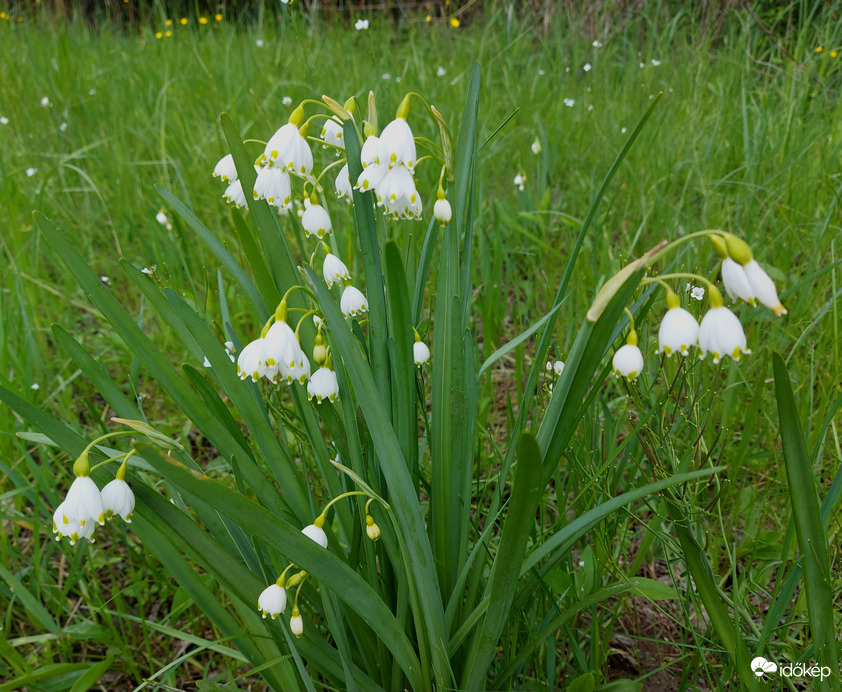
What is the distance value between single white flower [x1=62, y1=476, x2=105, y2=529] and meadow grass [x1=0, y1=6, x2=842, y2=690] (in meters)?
0.32

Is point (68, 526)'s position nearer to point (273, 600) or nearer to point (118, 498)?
point (118, 498)

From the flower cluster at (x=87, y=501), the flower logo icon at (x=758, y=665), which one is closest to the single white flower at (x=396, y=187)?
the flower cluster at (x=87, y=501)

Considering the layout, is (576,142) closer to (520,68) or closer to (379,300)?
(520,68)

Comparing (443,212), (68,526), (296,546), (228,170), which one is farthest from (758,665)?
(228,170)

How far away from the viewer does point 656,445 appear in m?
1.24

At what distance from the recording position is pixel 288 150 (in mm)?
1000

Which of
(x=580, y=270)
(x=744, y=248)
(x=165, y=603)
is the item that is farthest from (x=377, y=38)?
(x=744, y=248)

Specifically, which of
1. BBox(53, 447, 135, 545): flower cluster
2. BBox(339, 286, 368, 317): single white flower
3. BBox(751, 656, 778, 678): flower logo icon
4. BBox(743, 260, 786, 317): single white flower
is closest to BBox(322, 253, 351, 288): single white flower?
BBox(339, 286, 368, 317): single white flower

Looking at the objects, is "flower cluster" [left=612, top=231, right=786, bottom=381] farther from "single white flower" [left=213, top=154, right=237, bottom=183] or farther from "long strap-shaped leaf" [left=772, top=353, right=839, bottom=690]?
"single white flower" [left=213, top=154, right=237, bottom=183]

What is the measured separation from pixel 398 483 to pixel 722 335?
1.62ft

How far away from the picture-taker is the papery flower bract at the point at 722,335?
2.54 ft

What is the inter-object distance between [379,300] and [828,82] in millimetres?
4180

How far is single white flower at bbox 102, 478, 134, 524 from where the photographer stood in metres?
0.93

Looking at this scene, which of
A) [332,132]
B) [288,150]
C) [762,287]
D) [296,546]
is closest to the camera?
[762,287]
